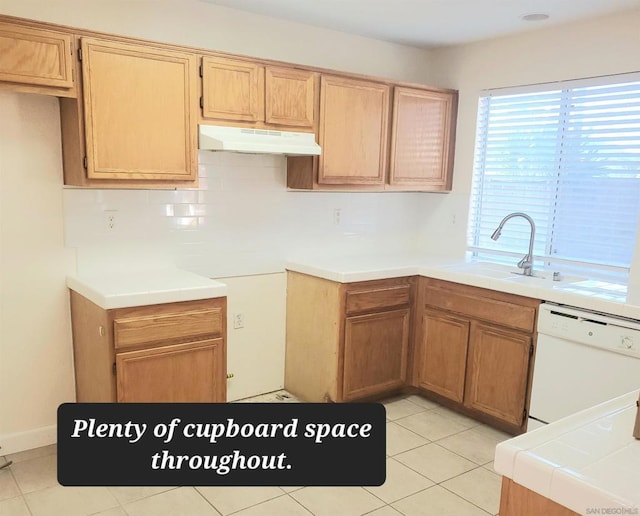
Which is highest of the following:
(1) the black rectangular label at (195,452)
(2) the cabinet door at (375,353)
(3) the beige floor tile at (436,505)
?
(2) the cabinet door at (375,353)

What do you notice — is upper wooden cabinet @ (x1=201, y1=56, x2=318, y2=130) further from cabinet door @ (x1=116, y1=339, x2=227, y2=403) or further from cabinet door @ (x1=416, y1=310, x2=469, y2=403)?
cabinet door @ (x1=416, y1=310, x2=469, y2=403)

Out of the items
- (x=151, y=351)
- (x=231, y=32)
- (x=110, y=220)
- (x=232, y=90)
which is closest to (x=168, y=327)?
(x=151, y=351)

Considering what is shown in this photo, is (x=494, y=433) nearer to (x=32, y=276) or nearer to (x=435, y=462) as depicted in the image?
(x=435, y=462)

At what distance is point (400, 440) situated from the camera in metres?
3.11

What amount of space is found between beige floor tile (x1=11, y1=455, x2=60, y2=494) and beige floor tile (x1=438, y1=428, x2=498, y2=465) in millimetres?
2027

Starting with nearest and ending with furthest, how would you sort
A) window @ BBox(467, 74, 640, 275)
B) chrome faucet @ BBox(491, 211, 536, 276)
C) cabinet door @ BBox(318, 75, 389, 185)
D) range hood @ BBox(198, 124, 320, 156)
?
range hood @ BBox(198, 124, 320, 156)
window @ BBox(467, 74, 640, 275)
cabinet door @ BBox(318, 75, 389, 185)
chrome faucet @ BBox(491, 211, 536, 276)

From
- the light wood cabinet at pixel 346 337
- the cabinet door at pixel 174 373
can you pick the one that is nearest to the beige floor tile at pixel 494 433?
the light wood cabinet at pixel 346 337

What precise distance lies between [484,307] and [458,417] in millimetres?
756

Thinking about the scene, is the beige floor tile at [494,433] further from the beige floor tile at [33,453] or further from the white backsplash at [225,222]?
the beige floor tile at [33,453]

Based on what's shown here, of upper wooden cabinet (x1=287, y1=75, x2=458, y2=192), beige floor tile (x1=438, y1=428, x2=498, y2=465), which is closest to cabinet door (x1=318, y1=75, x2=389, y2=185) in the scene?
upper wooden cabinet (x1=287, y1=75, x2=458, y2=192)

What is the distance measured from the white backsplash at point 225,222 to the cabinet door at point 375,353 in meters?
0.66

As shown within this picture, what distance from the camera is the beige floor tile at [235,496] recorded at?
2469 millimetres

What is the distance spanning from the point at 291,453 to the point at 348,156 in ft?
5.85

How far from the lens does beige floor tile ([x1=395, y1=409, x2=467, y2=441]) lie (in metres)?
3.21
